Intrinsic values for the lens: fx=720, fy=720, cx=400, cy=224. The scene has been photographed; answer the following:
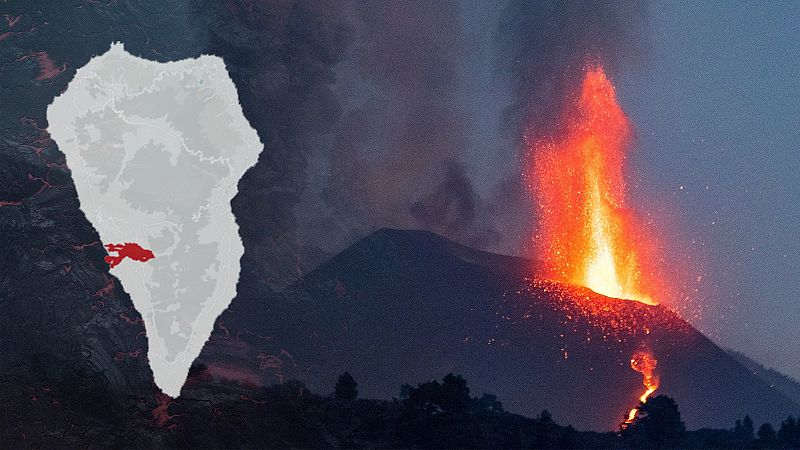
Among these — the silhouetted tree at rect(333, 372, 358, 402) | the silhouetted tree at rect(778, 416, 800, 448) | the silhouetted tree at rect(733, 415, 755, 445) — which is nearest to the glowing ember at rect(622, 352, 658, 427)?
the silhouetted tree at rect(733, 415, 755, 445)

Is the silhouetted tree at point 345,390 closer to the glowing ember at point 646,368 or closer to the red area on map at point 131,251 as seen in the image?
the red area on map at point 131,251

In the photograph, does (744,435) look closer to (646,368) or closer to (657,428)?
(657,428)

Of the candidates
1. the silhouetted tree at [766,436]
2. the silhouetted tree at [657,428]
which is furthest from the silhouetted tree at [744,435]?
the silhouetted tree at [657,428]

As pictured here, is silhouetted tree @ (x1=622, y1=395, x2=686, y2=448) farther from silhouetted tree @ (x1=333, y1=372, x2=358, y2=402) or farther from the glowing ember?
the glowing ember

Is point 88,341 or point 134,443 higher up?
point 88,341

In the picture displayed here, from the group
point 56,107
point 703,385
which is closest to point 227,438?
point 56,107

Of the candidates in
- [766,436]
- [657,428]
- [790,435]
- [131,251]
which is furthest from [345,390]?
[790,435]

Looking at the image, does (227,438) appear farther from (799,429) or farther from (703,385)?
(703,385)
